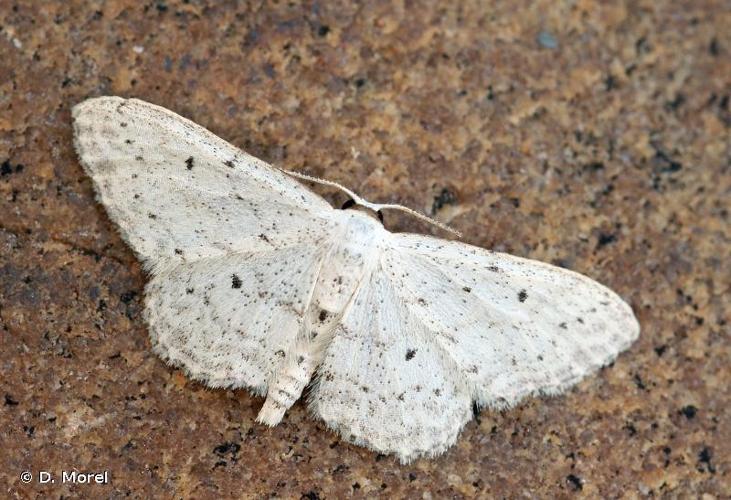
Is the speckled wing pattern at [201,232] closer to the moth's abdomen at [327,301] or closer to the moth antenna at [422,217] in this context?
the moth's abdomen at [327,301]

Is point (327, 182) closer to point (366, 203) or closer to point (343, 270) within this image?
point (366, 203)

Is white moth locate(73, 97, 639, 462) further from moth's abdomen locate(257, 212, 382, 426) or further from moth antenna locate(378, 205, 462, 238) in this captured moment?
moth antenna locate(378, 205, 462, 238)

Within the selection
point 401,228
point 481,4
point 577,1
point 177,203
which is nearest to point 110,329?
point 177,203

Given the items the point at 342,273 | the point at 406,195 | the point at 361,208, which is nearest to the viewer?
the point at 342,273

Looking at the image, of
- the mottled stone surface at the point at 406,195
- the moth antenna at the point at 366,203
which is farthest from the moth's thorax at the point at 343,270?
the mottled stone surface at the point at 406,195

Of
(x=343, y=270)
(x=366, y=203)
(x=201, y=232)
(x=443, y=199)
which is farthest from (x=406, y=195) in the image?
(x=201, y=232)

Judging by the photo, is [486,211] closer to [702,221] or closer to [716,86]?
[702,221]
